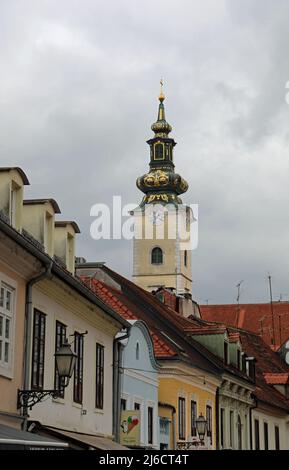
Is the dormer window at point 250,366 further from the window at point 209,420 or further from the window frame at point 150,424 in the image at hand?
the window frame at point 150,424

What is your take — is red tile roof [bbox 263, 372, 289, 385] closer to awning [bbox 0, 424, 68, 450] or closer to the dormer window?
the dormer window

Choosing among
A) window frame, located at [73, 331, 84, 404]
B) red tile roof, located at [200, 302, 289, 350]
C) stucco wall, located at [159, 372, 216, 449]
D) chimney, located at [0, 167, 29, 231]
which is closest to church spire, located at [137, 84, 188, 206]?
red tile roof, located at [200, 302, 289, 350]

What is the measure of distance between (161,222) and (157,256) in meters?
4.17

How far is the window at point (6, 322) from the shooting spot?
16984mm

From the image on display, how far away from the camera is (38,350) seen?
62.2 ft

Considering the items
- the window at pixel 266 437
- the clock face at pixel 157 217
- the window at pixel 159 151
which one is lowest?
the window at pixel 266 437

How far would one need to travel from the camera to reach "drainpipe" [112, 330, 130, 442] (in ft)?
82.0

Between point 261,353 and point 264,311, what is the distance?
1224 inches

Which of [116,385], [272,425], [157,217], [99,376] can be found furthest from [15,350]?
[157,217]

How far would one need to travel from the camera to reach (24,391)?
1739 centimetres

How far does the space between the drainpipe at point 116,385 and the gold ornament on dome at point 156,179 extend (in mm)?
90064

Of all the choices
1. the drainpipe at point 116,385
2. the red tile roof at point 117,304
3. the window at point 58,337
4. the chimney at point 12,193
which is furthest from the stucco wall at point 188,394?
the chimney at point 12,193
